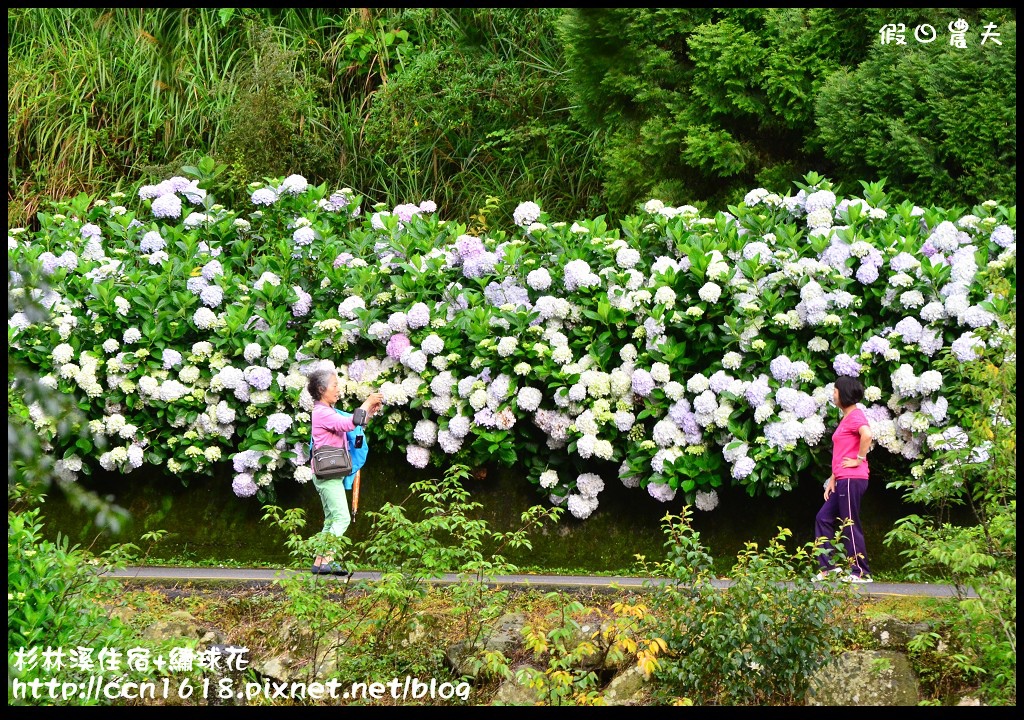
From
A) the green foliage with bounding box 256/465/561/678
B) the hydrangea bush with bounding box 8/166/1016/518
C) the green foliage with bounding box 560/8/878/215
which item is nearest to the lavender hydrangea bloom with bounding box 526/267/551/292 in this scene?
the hydrangea bush with bounding box 8/166/1016/518

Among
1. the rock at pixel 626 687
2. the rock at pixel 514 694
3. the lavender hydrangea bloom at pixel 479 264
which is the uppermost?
the lavender hydrangea bloom at pixel 479 264

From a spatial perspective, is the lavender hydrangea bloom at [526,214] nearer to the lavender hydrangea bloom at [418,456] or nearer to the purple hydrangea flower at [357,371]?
the purple hydrangea flower at [357,371]

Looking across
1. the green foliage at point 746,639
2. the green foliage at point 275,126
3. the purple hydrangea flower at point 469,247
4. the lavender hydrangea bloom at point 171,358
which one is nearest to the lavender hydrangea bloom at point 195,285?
the lavender hydrangea bloom at point 171,358

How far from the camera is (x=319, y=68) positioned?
1105 cm

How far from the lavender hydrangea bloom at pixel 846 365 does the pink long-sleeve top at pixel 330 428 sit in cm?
250

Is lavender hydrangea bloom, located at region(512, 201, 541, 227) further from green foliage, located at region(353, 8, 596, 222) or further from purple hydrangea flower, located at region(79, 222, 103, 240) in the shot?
green foliage, located at region(353, 8, 596, 222)

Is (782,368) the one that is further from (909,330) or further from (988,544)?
(988,544)

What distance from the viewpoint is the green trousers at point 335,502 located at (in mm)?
5957

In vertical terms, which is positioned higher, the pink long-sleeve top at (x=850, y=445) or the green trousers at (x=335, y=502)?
the pink long-sleeve top at (x=850, y=445)

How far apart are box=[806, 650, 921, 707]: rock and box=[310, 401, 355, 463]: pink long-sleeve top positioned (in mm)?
2646

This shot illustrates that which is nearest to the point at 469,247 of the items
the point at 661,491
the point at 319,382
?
the point at 319,382

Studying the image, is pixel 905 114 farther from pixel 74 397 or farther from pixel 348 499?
pixel 74 397

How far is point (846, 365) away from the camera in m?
5.75
